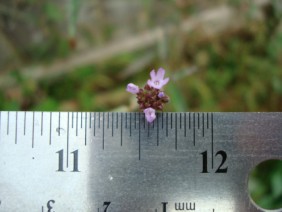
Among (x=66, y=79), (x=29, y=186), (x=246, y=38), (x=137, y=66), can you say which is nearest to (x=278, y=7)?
(x=246, y=38)

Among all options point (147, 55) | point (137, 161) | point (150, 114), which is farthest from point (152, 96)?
point (147, 55)

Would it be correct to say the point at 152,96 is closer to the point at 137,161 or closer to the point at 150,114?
the point at 150,114

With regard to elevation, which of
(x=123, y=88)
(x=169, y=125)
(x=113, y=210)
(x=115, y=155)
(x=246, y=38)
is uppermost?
(x=246, y=38)

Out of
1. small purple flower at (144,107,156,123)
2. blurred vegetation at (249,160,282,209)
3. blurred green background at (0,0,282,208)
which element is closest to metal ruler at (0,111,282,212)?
small purple flower at (144,107,156,123)

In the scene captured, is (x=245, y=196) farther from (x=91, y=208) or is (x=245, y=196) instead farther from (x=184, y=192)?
(x=91, y=208)

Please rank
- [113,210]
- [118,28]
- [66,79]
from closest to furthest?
[113,210]
[66,79]
[118,28]

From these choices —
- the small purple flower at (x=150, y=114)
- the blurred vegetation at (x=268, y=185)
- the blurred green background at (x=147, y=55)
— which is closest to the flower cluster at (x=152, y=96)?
the small purple flower at (x=150, y=114)
